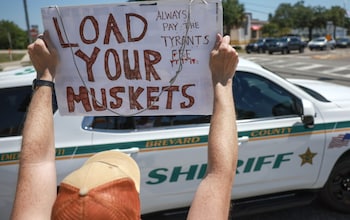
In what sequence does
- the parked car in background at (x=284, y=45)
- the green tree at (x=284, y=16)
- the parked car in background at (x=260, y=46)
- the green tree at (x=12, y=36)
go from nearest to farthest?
the parked car in background at (x=284, y=45), the parked car in background at (x=260, y=46), the green tree at (x=12, y=36), the green tree at (x=284, y=16)

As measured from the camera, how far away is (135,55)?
1.50m

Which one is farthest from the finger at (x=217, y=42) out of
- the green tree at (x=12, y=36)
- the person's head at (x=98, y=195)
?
the green tree at (x=12, y=36)

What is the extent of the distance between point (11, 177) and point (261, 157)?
197 cm

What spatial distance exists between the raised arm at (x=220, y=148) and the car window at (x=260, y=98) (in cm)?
158

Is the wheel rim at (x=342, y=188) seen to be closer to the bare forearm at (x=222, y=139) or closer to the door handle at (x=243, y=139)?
the door handle at (x=243, y=139)

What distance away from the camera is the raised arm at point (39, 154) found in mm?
1144

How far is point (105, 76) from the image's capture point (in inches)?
60.9

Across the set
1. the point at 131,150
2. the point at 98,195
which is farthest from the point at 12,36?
the point at 98,195

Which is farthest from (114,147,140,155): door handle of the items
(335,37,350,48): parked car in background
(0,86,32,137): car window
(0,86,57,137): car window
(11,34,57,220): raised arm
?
(335,37,350,48): parked car in background

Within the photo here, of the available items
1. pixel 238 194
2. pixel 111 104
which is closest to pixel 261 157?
pixel 238 194

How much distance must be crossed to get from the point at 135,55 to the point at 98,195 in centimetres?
75

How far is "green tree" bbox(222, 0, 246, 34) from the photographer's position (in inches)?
1965

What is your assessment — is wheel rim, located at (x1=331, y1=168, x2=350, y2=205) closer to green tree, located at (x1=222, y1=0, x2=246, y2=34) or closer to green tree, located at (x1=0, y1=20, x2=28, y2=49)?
green tree, located at (x1=222, y1=0, x2=246, y2=34)

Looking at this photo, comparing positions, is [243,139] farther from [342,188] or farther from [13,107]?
[13,107]
